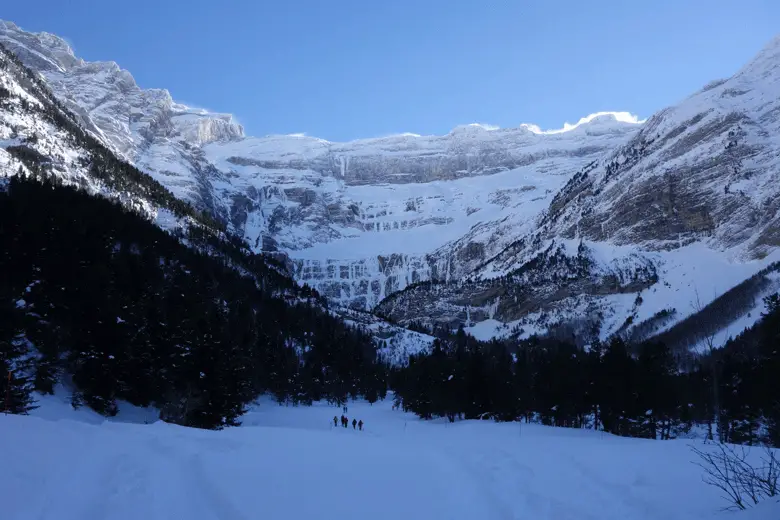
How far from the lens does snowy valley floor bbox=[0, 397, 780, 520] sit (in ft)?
24.8

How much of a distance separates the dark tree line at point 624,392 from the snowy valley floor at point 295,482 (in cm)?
2106

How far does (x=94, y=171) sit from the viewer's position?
13625cm

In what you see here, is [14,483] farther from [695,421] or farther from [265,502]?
[695,421]

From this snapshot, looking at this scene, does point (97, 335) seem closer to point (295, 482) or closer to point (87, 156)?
point (295, 482)

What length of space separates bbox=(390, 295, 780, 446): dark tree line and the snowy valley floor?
829 inches

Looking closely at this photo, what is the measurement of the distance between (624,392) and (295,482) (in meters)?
35.1

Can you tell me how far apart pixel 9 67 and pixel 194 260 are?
11271cm

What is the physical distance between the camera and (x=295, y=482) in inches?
401

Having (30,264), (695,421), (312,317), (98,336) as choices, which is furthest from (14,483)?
(312,317)

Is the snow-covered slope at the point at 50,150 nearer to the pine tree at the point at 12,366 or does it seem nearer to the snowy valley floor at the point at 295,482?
the pine tree at the point at 12,366

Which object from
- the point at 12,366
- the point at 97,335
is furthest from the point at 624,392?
the point at 12,366

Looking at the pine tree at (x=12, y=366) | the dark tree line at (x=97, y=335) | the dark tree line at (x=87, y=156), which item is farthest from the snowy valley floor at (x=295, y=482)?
the dark tree line at (x=87, y=156)

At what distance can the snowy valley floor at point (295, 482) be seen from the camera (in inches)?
298

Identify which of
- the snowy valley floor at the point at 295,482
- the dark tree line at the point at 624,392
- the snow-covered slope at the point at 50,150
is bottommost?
the dark tree line at the point at 624,392
